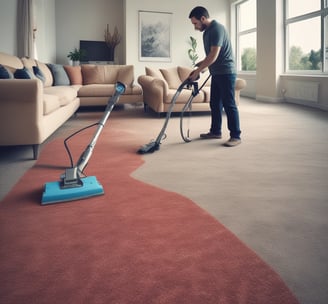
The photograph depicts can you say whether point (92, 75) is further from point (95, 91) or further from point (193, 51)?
point (193, 51)

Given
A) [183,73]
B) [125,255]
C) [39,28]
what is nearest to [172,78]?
[183,73]

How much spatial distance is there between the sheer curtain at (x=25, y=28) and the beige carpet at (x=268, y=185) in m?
2.87

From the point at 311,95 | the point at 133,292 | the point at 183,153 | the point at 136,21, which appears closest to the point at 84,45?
the point at 136,21

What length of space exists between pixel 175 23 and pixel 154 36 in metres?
0.64

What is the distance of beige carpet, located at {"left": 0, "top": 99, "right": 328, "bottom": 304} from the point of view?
4.09ft

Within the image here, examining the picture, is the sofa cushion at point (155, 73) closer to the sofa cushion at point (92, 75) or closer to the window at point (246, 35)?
the sofa cushion at point (92, 75)

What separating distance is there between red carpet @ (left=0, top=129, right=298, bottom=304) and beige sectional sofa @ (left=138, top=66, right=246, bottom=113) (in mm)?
3265

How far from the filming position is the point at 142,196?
1.90 m

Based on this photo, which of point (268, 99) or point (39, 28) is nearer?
point (39, 28)

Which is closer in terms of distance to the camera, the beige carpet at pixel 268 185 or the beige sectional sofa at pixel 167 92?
the beige carpet at pixel 268 185

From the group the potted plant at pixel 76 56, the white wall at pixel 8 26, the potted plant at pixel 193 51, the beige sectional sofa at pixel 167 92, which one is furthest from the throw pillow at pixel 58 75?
the potted plant at pixel 193 51

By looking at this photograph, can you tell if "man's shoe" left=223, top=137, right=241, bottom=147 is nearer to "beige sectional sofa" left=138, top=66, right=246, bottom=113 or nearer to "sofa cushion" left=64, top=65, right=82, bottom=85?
"beige sectional sofa" left=138, top=66, right=246, bottom=113

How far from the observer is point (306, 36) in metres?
6.48

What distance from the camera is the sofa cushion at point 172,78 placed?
5945 millimetres
